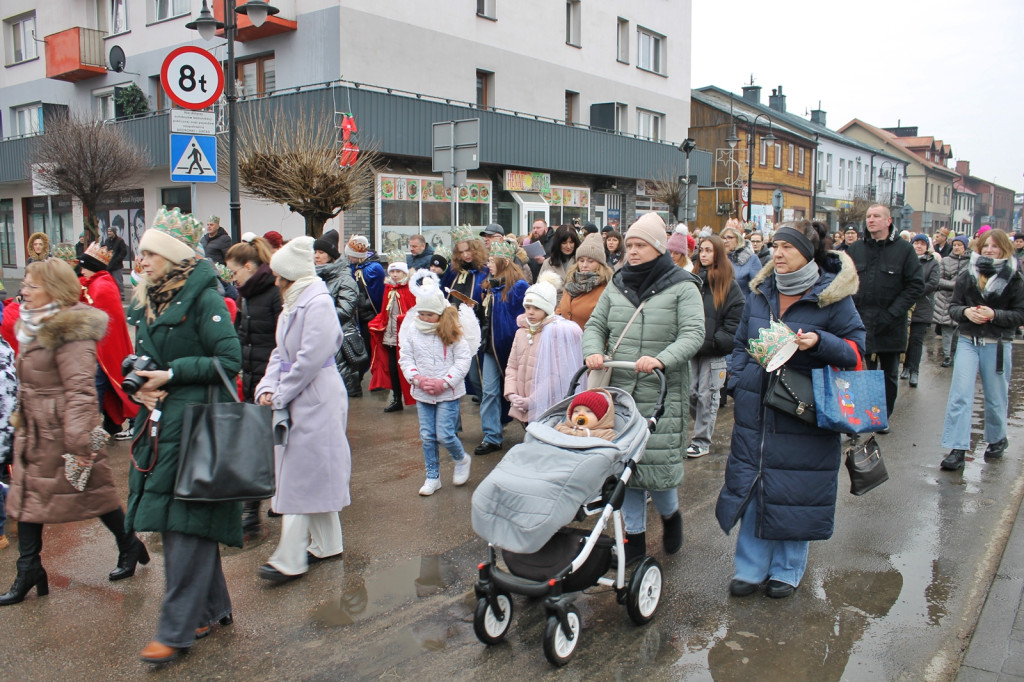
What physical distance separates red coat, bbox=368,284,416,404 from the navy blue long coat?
4.74 m

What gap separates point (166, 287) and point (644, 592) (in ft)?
9.28

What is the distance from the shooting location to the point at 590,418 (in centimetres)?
399

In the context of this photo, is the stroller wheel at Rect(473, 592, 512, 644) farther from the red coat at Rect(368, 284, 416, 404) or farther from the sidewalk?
the red coat at Rect(368, 284, 416, 404)

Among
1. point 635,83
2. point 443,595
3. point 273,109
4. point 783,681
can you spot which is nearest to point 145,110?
point 273,109

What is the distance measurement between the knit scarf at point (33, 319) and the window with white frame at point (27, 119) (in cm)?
2835

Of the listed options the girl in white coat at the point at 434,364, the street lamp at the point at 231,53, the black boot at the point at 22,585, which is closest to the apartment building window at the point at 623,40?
the street lamp at the point at 231,53

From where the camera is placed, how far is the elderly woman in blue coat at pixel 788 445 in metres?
4.18

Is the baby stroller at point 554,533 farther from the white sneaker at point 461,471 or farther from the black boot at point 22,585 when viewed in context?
the black boot at point 22,585

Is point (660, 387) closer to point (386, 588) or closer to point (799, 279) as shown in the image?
point (799, 279)

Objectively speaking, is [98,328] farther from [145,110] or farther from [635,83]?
[635,83]

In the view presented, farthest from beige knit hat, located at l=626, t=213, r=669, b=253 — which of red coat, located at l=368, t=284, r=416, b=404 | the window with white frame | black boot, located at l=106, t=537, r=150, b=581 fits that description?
the window with white frame

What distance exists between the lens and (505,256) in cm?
754

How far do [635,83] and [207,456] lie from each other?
2894cm

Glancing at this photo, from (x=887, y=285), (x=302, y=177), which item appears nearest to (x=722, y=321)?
(x=887, y=285)
